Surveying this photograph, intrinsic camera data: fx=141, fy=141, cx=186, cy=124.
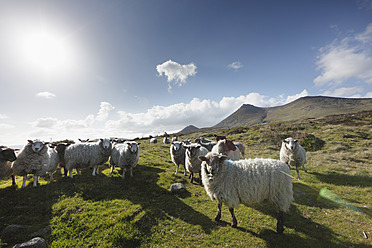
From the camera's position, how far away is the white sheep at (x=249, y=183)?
5.70 meters

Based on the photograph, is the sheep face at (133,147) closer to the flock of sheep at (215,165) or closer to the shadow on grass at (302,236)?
the flock of sheep at (215,165)

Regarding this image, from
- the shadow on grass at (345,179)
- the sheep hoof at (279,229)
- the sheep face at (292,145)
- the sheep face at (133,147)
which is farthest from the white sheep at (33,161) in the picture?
the shadow on grass at (345,179)

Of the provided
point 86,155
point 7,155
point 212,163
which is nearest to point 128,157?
point 86,155

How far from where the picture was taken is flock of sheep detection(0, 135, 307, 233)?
18.9 feet

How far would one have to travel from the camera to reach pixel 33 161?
8695mm

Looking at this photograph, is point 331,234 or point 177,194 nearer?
point 331,234

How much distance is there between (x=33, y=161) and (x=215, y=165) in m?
11.0

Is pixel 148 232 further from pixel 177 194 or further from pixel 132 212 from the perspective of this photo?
pixel 177 194

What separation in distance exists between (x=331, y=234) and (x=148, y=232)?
7.14m

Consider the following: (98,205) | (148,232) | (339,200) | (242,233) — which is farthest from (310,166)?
(98,205)

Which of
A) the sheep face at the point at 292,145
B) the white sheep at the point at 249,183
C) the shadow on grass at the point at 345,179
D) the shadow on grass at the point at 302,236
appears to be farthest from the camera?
the sheep face at the point at 292,145

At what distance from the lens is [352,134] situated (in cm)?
2312

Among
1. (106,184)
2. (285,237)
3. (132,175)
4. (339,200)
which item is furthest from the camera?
(132,175)

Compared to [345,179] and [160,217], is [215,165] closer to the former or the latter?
[160,217]
